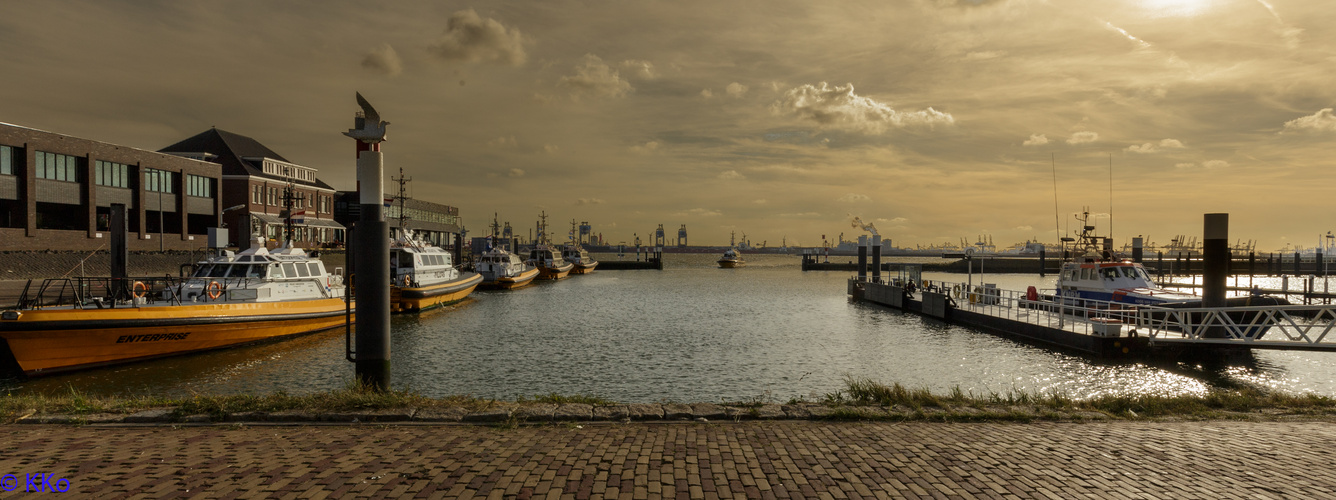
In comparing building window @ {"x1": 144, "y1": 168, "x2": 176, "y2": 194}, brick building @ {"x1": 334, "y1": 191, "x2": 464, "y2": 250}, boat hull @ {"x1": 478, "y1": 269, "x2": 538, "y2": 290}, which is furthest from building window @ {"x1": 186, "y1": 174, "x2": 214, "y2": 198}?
boat hull @ {"x1": 478, "y1": 269, "x2": 538, "y2": 290}

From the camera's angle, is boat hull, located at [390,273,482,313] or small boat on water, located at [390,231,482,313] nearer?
boat hull, located at [390,273,482,313]

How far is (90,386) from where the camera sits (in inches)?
668

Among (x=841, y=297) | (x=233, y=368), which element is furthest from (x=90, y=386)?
(x=841, y=297)

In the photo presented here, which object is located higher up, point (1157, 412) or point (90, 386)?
point (1157, 412)

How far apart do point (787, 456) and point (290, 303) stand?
23232mm

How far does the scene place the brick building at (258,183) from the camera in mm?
67312

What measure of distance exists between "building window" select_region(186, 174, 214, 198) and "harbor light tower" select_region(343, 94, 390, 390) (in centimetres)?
5823

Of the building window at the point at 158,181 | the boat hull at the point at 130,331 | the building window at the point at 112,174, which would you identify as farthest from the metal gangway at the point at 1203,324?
the building window at the point at 158,181

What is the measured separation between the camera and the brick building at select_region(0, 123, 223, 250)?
4319 cm

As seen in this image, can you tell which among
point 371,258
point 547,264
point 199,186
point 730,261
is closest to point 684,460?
point 371,258

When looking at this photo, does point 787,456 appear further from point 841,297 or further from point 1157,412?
point 841,297

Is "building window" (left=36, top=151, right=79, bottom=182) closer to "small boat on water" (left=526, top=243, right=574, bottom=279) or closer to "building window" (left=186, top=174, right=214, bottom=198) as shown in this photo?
"building window" (left=186, top=174, right=214, bottom=198)

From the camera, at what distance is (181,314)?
20141 millimetres

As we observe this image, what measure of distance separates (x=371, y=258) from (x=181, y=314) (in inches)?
559
